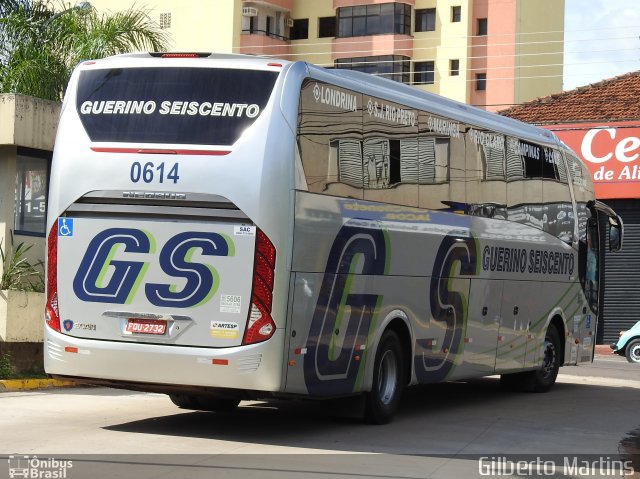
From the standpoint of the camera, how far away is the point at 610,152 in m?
34.0

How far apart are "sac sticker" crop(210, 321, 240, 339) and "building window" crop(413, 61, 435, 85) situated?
58.2 meters

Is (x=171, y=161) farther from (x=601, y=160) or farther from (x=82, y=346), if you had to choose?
(x=601, y=160)

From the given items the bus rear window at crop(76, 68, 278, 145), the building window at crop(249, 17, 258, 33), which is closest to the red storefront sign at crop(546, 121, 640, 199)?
the bus rear window at crop(76, 68, 278, 145)

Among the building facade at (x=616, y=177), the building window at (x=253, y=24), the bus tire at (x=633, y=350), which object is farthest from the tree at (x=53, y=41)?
the building window at (x=253, y=24)

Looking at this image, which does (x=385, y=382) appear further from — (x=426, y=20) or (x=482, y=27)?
(x=426, y=20)

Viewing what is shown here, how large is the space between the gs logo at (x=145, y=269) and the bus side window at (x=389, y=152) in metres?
2.29

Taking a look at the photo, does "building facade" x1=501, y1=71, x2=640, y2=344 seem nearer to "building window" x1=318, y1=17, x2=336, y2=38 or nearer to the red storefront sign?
the red storefront sign

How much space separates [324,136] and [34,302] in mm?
7480

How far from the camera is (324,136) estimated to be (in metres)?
12.6

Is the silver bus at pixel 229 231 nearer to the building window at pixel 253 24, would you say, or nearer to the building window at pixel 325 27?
the building window at pixel 253 24

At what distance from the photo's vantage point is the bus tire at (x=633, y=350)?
2923 cm

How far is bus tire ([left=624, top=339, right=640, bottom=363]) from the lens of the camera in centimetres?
2923

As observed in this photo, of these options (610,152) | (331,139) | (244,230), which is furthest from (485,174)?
(610,152)

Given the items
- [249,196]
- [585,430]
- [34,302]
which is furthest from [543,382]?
[249,196]
